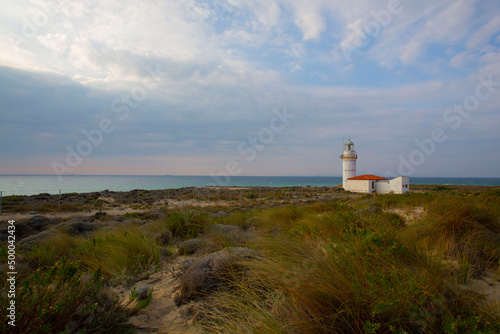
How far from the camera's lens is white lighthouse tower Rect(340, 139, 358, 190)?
36.1 meters

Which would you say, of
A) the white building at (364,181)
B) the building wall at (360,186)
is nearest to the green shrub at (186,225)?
the white building at (364,181)

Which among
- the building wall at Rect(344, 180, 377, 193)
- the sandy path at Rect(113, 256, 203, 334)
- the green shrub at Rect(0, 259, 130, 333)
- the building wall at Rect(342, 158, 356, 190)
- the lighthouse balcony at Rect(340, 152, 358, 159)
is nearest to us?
the green shrub at Rect(0, 259, 130, 333)

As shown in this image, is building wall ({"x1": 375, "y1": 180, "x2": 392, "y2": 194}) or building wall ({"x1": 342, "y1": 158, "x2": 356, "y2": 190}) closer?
building wall ({"x1": 375, "y1": 180, "x2": 392, "y2": 194})

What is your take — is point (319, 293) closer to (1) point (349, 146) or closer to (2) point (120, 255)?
(2) point (120, 255)

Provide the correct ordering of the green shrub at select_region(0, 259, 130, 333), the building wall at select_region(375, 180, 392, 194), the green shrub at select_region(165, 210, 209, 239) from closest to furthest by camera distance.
→ the green shrub at select_region(0, 259, 130, 333)
the green shrub at select_region(165, 210, 209, 239)
the building wall at select_region(375, 180, 392, 194)

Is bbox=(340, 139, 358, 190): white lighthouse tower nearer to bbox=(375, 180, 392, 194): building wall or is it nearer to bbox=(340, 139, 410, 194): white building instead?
bbox=(340, 139, 410, 194): white building

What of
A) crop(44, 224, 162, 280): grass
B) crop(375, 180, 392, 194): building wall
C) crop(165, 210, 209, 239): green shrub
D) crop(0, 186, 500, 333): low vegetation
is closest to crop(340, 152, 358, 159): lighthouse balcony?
crop(375, 180, 392, 194): building wall

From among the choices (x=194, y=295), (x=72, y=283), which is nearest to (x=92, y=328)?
(x=72, y=283)

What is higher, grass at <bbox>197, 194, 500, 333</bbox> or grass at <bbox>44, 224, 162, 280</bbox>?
grass at <bbox>197, 194, 500, 333</bbox>

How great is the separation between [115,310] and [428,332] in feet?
8.86

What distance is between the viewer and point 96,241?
5.09m

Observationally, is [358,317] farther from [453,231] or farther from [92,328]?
[453,231]

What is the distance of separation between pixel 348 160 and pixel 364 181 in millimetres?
4543

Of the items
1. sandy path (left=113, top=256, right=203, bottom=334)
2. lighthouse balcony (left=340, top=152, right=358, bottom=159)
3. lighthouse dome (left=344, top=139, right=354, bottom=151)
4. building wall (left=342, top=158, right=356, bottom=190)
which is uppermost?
lighthouse dome (left=344, top=139, right=354, bottom=151)
